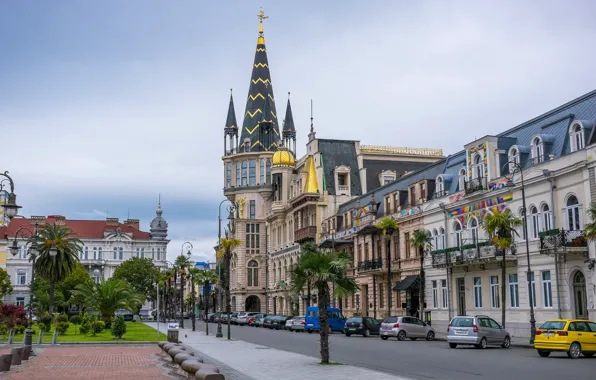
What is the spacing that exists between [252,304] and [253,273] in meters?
4.83

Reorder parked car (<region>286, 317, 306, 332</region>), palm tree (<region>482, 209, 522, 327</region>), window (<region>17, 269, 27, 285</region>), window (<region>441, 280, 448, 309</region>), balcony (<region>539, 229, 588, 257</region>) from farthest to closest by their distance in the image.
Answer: window (<region>17, 269, 27, 285</region>) → parked car (<region>286, 317, 306, 332</region>) → window (<region>441, 280, 448, 309</region>) → palm tree (<region>482, 209, 522, 327</region>) → balcony (<region>539, 229, 588, 257</region>)

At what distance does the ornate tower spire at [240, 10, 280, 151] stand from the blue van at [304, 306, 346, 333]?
4546 cm

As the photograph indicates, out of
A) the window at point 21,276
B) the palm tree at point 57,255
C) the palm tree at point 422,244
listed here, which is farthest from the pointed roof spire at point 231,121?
the palm tree at point 422,244

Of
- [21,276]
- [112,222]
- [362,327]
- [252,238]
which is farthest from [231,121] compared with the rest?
[362,327]

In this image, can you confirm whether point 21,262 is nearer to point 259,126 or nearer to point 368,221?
point 259,126

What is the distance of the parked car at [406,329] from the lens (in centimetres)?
4003

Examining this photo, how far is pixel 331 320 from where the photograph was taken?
2063 inches

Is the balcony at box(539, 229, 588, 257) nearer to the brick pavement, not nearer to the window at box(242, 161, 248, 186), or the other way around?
the brick pavement

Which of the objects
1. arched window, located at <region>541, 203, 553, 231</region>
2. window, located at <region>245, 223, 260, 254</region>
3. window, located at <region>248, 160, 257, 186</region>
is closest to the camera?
arched window, located at <region>541, 203, 553, 231</region>

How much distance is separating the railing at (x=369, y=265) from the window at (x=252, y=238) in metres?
40.7

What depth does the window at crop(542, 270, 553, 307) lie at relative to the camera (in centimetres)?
3678

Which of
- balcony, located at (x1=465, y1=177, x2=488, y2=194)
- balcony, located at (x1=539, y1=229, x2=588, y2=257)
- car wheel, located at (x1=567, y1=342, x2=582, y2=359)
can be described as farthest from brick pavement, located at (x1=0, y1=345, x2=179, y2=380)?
balcony, located at (x1=465, y1=177, x2=488, y2=194)

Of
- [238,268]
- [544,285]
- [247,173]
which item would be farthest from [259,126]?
[544,285]

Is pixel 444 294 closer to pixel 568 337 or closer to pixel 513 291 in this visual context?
pixel 513 291
